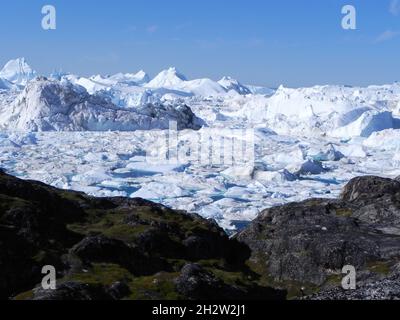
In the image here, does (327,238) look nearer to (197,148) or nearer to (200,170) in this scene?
(200,170)

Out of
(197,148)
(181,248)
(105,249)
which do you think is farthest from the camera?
(197,148)

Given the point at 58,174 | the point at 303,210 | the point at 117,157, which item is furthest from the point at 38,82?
the point at 303,210

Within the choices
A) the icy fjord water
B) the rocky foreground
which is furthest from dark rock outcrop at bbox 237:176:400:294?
the icy fjord water

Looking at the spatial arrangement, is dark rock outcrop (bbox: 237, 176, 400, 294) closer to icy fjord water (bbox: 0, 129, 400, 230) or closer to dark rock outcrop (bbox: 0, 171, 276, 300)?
dark rock outcrop (bbox: 0, 171, 276, 300)

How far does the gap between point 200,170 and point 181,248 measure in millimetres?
47034

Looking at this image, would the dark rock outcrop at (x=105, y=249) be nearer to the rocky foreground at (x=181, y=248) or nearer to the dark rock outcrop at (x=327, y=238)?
the rocky foreground at (x=181, y=248)

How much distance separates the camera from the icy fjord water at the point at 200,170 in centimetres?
6253

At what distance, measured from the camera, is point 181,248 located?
108ft

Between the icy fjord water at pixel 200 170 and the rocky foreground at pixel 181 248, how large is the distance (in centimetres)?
1418

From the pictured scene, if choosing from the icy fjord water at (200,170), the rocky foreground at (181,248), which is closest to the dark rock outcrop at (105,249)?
the rocky foreground at (181,248)

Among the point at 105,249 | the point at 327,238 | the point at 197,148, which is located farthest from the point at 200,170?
the point at 105,249

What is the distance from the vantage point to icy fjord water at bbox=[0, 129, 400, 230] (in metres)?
62.5

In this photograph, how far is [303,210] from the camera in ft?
126
